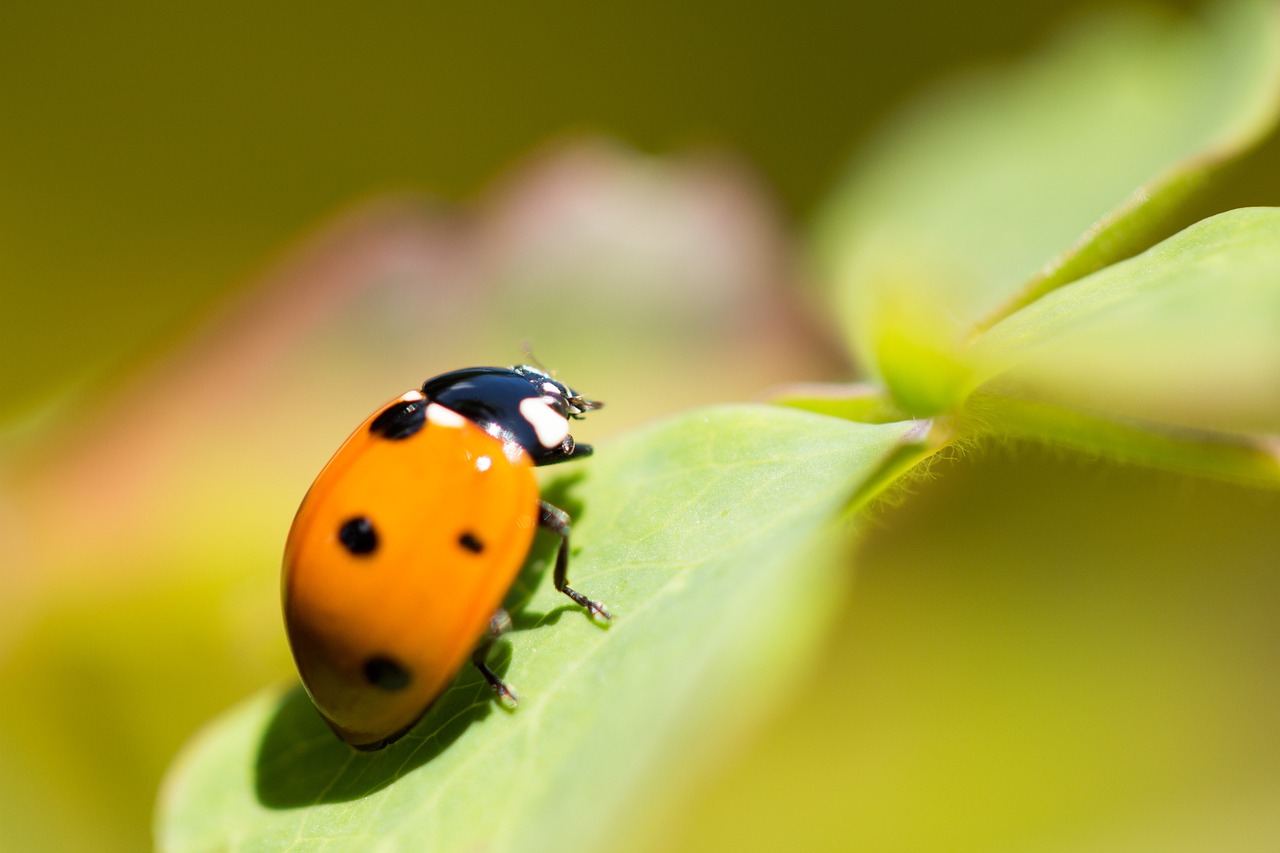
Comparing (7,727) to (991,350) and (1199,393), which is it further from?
(1199,393)

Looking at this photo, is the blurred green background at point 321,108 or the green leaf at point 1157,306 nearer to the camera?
the green leaf at point 1157,306

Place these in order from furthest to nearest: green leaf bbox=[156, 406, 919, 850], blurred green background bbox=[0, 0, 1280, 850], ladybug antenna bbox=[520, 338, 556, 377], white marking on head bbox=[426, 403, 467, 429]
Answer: blurred green background bbox=[0, 0, 1280, 850] → ladybug antenna bbox=[520, 338, 556, 377] → white marking on head bbox=[426, 403, 467, 429] → green leaf bbox=[156, 406, 919, 850]

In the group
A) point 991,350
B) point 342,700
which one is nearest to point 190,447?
point 342,700

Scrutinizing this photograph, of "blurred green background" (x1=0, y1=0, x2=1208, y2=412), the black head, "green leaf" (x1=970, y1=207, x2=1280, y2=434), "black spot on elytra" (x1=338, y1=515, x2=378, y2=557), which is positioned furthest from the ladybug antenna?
"blurred green background" (x1=0, y1=0, x2=1208, y2=412)

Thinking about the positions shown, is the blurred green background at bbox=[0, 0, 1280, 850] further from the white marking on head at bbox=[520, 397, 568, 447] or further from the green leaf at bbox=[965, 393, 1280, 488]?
the white marking on head at bbox=[520, 397, 568, 447]

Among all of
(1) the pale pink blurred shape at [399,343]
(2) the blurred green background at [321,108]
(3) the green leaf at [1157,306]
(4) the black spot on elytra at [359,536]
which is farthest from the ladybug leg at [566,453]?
(2) the blurred green background at [321,108]

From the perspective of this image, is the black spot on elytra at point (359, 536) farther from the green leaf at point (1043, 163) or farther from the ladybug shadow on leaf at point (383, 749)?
the green leaf at point (1043, 163)
